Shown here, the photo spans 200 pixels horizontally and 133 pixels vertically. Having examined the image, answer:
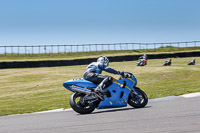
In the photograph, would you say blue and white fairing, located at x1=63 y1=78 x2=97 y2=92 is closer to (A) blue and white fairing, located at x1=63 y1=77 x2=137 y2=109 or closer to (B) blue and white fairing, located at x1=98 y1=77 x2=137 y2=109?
(A) blue and white fairing, located at x1=63 y1=77 x2=137 y2=109

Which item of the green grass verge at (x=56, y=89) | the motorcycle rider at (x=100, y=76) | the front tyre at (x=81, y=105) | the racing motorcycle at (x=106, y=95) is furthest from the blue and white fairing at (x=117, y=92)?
the green grass verge at (x=56, y=89)

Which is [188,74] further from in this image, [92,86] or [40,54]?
[40,54]

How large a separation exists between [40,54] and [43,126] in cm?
6293

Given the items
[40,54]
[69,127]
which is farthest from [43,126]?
[40,54]

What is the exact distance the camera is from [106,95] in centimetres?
1040

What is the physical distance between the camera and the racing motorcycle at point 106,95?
393 inches

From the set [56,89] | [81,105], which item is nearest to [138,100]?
[81,105]

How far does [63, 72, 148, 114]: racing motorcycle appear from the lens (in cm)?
999

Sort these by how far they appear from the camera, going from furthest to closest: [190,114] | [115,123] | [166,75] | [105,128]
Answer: [166,75] → [190,114] → [115,123] → [105,128]

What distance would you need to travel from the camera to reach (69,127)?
24.3ft

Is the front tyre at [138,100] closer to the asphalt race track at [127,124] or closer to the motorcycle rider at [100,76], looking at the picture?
the motorcycle rider at [100,76]

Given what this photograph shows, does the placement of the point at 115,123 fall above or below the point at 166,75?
above

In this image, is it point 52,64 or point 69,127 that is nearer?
point 69,127

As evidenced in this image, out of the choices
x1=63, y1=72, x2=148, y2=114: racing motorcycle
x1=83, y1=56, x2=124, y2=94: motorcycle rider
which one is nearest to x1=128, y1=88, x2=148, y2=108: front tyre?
x1=63, y1=72, x2=148, y2=114: racing motorcycle
